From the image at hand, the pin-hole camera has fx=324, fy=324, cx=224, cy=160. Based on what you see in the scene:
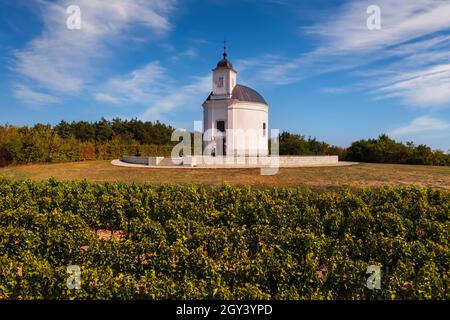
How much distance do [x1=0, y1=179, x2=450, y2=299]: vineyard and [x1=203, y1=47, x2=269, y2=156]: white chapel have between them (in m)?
27.0

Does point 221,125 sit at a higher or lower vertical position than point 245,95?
lower

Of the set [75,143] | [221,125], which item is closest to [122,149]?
[75,143]

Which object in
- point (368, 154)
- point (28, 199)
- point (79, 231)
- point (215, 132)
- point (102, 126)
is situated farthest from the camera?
point (102, 126)

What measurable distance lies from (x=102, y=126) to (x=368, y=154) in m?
54.4

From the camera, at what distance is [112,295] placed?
23.9 ft

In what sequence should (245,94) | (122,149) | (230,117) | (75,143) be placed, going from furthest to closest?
(122,149) → (75,143) → (245,94) → (230,117)

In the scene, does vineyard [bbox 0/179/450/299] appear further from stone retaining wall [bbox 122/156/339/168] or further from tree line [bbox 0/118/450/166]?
tree line [bbox 0/118/450/166]

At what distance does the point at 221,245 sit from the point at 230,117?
32536 mm

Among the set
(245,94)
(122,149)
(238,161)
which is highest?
(245,94)

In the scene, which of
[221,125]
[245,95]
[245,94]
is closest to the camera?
[221,125]

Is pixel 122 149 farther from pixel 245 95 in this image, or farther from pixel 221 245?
pixel 221 245

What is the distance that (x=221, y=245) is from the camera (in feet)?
33.2
